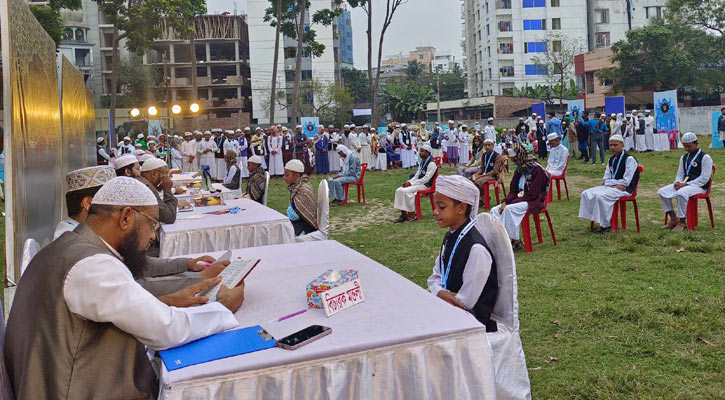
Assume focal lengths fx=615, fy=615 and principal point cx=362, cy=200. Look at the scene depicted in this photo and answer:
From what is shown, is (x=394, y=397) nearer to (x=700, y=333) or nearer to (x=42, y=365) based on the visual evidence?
(x=42, y=365)

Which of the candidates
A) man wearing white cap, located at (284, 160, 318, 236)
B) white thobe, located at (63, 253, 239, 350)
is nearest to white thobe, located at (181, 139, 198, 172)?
man wearing white cap, located at (284, 160, 318, 236)

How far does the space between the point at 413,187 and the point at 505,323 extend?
692 cm

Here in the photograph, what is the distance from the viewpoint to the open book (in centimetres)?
274

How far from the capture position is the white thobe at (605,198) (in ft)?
25.1

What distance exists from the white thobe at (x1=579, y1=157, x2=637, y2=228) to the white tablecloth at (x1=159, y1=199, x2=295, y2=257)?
4.18m

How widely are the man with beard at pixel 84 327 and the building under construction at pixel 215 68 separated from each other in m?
45.2

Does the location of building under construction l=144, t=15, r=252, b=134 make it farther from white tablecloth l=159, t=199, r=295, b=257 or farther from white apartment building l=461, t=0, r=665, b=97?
white tablecloth l=159, t=199, r=295, b=257

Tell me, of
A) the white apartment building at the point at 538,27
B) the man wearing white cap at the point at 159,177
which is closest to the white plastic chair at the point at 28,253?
the man wearing white cap at the point at 159,177

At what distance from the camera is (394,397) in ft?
7.56

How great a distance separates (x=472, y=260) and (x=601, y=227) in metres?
5.48

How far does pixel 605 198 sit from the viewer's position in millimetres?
7648

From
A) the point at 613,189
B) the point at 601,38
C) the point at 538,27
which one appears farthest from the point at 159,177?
the point at 601,38

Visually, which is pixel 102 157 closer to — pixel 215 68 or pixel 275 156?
pixel 275 156

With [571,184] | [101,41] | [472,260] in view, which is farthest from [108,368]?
[101,41]
